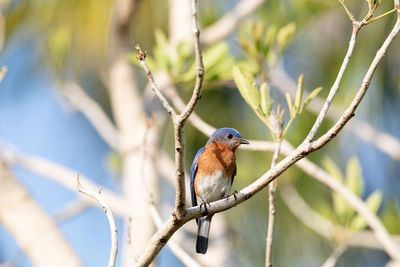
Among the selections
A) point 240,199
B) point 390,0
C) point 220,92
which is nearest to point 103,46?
point 220,92

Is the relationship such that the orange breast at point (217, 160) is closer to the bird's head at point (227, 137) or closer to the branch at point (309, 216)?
the bird's head at point (227, 137)

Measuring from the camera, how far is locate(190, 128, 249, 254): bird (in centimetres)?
430

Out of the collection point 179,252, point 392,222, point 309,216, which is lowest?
point 179,252

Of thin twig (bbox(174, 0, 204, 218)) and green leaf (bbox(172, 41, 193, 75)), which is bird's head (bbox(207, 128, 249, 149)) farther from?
thin twig (bbox(174, 0, 204, 218))

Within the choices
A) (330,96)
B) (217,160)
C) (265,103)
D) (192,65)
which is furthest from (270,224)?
(192,65)

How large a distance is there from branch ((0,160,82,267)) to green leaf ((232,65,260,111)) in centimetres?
212

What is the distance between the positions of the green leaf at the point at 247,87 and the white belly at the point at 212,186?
1018 mm

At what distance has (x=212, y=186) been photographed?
4.28 metres

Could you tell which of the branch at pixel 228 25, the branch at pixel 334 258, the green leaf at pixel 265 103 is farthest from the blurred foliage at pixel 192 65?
the branch at pixel 334 258

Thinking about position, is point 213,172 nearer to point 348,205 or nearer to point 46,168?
point 348,205

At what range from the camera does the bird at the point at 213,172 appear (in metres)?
4.30

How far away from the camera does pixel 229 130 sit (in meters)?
4.51

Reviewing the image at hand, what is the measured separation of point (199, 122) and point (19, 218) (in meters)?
1.75

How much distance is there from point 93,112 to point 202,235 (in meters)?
→ 2.67
